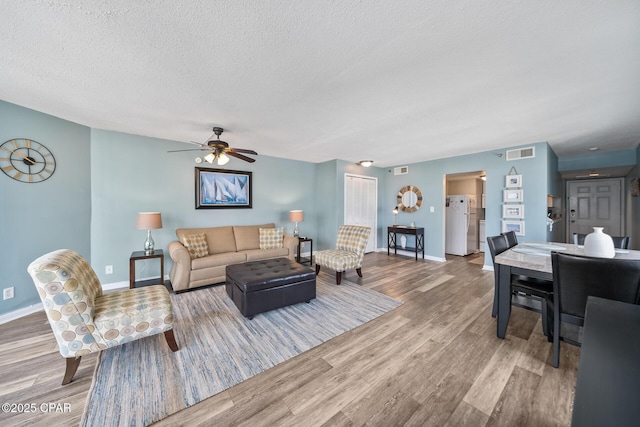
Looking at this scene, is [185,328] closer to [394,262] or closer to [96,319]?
[96,319]

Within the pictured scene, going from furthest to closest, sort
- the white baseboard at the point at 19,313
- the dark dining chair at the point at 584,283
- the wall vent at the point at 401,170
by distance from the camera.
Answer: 1. the wall vent at the point at 401,170
2. the white baseboard at the point at 19,313
3. the dark dining chair at the point at 584,283

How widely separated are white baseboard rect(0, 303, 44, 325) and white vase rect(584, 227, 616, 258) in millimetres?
5775

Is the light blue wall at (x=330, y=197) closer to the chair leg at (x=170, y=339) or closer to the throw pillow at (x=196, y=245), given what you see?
the throw pillow at (x=196, y=245)

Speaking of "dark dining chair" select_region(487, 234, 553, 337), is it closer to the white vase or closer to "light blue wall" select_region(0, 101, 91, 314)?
the white vase

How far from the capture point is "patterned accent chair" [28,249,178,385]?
1539 millimetres

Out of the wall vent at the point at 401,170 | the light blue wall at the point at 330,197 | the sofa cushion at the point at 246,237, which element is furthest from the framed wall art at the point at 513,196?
the sofa cushion at the point at 246,237

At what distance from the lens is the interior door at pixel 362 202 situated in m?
Result: 5.68

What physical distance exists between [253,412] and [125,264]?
3.44 m

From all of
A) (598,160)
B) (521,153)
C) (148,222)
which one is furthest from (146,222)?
(598,160)

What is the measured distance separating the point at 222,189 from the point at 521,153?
5.58 m

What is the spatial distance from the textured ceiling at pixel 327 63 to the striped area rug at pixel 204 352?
2.37 metres

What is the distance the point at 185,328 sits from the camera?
2381 millimetres

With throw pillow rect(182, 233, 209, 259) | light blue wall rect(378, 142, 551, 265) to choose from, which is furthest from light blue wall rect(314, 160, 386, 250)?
throw pillow rect(182, 233, 209, 259)

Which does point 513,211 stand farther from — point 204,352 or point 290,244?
point 204,352
